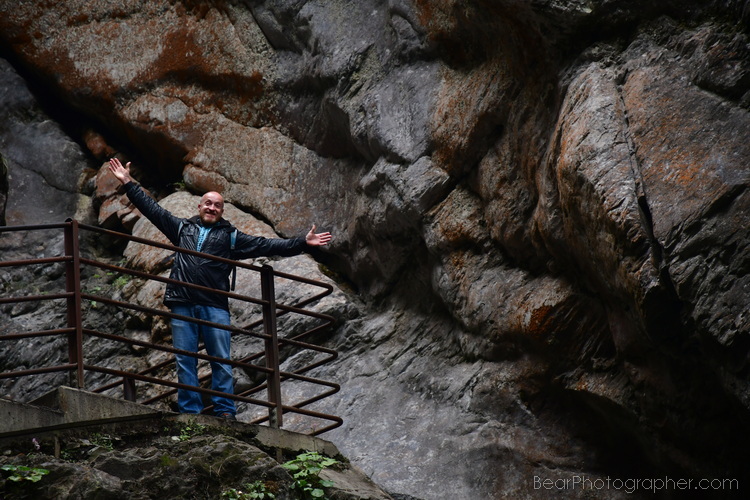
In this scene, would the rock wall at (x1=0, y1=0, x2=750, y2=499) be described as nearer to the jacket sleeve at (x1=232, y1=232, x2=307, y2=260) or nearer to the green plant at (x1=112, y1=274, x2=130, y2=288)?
the green plant at (x1=112, y1=274, x2=130, y2=288)

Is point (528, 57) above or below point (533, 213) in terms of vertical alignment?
above

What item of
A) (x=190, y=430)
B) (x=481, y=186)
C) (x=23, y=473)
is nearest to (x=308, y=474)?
(x=190, y=430)

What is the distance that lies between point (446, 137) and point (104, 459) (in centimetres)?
481

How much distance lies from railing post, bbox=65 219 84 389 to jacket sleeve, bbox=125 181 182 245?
1414 millimetres

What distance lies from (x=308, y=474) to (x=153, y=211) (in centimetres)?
272

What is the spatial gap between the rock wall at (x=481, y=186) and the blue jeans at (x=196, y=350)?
1.85 m

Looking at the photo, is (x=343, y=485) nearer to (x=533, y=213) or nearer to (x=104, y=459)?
(x=104, y=459)

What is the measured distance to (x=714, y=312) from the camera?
5.82 meters

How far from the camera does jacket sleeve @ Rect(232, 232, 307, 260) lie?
24.9ft

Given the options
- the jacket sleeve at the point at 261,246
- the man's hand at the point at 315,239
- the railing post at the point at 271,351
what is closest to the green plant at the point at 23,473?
the railing post at the point at 271,351

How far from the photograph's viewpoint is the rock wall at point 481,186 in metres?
6.32

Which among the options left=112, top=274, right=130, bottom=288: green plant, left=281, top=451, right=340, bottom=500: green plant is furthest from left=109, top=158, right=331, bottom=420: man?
left=112, top=274, right=130, bottom=288: green plant

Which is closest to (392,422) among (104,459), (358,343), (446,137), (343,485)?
(358,343)

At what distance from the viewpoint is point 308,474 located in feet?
20.1
